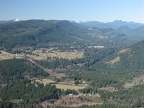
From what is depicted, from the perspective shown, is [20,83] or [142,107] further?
[20,83]

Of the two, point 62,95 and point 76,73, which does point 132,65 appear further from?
point 62,95

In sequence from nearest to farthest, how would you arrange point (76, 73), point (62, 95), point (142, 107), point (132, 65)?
point (142, 107), point (62, 95), point (76, 73), point (132, 65)

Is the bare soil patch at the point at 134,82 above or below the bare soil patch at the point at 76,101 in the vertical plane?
above

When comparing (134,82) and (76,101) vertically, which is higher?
(134,82)

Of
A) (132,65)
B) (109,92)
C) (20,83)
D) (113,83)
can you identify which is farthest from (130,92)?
(132,65)

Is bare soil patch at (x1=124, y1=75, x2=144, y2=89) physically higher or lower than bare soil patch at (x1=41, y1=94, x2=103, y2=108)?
higher

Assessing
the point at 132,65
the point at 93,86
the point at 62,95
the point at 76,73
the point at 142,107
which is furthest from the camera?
the point at 132,65

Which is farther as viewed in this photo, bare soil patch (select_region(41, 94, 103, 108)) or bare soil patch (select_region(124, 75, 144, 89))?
bare soil patch (select_region(124, 75, 144, 89))

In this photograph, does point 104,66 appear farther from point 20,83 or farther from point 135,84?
point 20,83

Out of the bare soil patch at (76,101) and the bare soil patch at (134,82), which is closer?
the bare soil patch at (76,101)

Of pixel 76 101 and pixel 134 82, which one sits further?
pixel 134 82
